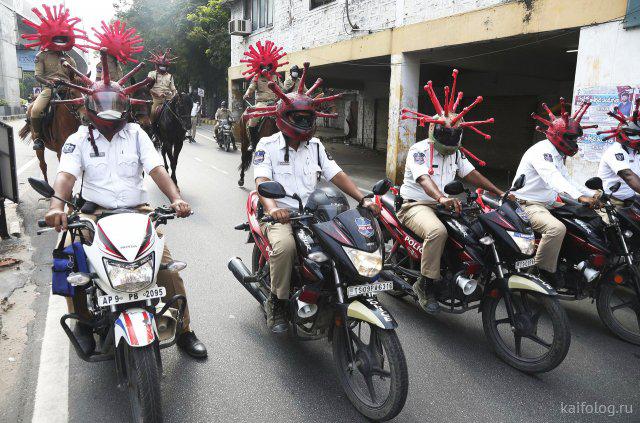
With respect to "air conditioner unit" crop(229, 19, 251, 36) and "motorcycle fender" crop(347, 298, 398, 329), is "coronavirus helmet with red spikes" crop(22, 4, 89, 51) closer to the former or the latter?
"motorcycle fender" crop(347, 298, 398, 329)

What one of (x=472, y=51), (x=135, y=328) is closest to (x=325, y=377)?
(x=135, y=328)

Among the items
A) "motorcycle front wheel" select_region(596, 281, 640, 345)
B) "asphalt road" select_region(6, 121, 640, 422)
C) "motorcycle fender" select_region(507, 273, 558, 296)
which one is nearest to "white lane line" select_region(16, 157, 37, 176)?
"asphalt road" select_region(6, 121, 640, 422)

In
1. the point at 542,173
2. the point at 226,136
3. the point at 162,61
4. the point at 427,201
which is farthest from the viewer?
the point at 226,136

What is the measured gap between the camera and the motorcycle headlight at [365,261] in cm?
314

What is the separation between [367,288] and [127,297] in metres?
1.41

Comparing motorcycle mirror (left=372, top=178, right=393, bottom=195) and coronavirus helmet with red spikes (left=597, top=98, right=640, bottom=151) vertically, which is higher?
coronavirus helmet with red spikes (left=597, top=98, right=640, bottom=151)

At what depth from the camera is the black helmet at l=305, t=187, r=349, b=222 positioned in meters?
3.51

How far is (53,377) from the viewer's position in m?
3.61

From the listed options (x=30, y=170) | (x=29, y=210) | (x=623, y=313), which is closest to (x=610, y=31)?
(x=623, y=313)

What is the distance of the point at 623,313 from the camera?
498 cm

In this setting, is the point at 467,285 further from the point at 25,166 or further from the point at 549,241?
the point at 25,166

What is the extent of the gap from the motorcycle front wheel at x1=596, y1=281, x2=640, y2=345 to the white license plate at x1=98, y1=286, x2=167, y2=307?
3761mm

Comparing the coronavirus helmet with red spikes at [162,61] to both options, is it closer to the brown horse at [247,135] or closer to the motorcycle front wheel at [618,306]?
the brown horse at [247,135]

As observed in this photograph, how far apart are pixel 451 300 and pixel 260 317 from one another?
5.64ft
